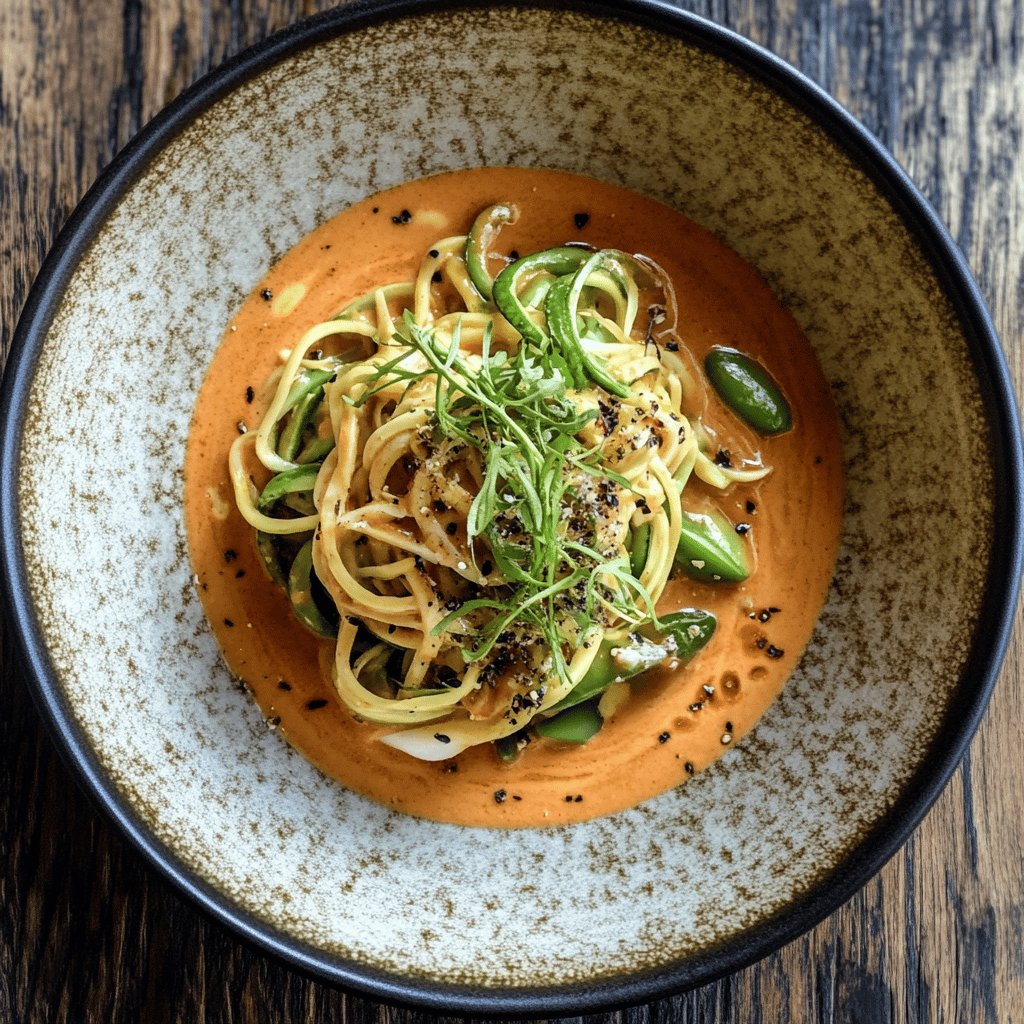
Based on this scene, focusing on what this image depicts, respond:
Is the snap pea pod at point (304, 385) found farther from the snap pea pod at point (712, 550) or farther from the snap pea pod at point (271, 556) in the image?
the snap pea pod at point (712, 550)

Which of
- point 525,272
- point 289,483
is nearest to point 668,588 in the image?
point 525,272

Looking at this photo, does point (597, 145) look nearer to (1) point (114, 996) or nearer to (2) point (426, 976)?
(2) point (426, 976)

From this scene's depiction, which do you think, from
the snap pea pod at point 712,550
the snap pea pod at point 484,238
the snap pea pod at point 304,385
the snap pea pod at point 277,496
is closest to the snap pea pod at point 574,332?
the snap pea pod at point 484,238

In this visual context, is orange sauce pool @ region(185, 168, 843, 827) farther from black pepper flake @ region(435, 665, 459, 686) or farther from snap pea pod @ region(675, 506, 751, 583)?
black pepper flake @ region(435, 665, 459, 686)

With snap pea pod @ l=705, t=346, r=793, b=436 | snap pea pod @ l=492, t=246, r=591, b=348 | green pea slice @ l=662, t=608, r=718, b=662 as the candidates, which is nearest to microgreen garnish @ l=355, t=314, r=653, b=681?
snap pea pod @ l=492, t=246, r=591, b=348

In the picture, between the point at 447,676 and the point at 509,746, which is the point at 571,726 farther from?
the point at 447,676

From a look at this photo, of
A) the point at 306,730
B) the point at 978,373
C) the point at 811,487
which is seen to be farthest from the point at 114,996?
the point at 978,373
